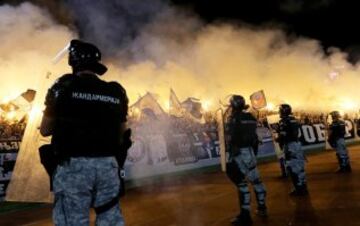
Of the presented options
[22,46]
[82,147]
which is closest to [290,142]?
[82,147]

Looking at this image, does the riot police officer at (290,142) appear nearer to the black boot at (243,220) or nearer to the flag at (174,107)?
the black boot at (243,220)

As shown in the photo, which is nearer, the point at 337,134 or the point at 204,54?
the point at 337,134

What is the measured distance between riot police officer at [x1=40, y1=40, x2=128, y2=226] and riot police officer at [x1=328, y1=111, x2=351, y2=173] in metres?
10.2

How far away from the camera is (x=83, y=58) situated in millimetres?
3047

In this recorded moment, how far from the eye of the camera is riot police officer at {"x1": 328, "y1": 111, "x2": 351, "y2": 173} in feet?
38.7

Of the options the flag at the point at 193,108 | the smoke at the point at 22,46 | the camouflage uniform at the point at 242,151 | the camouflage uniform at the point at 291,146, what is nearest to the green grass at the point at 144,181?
the flag at the point at 193,108

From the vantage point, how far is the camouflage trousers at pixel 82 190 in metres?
2.76

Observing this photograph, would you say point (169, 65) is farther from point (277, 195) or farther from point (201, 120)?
point (277, 195)

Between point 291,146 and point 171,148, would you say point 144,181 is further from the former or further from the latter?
point 291,146

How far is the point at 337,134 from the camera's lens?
477 inches

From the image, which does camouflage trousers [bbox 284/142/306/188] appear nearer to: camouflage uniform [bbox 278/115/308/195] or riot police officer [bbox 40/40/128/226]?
camouflage uniform [bbox 278/115/308/195]

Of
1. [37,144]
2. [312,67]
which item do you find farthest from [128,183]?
[312,67]

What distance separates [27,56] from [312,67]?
21376 millimetres

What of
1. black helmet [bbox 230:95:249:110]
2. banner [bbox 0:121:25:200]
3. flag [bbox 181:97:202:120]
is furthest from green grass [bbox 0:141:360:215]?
black helmet [bbox 230:95:249:110]
